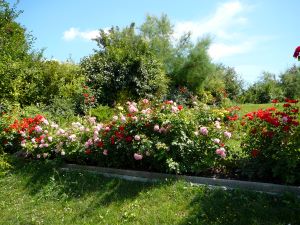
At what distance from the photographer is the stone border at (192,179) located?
504cm

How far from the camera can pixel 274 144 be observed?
5.35 metres

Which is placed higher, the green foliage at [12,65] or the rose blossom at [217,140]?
the green foliage at [12,65]

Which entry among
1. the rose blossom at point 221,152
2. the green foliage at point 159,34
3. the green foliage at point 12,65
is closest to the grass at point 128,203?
the rose blossom at point 221,152

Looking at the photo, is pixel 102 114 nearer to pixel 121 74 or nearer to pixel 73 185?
pixel 121 74

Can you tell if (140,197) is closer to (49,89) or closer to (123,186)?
(123,186)

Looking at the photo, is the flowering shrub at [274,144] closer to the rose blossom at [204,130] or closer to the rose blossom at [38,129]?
the rose blossom at [204,130]

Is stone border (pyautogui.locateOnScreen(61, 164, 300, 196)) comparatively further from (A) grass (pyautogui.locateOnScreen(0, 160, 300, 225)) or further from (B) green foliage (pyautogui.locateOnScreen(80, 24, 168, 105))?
(B) green foliage (pyautogui.locateOnScreen(80, 24, 168, 105))

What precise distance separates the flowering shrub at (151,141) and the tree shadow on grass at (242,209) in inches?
33.3

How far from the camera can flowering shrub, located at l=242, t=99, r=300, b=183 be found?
5.09m

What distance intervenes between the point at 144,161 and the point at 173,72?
17.6m

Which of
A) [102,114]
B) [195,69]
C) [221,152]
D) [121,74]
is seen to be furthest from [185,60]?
[221,152]

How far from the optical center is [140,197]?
570cm

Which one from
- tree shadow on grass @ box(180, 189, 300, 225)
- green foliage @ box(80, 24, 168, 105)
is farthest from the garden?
green foliage @ box(80, 24, 168, 105)

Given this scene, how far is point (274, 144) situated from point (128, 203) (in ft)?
8.04
